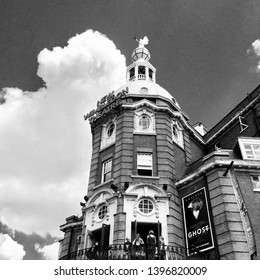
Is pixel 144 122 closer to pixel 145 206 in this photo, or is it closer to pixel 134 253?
pixel 145 206

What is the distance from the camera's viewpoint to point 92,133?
29.9 metres

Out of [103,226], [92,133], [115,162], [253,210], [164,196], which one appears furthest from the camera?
[92,133]

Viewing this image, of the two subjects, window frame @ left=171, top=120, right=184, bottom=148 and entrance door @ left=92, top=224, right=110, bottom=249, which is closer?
entrance door @ left=92, top=224, right=110, bottom=249

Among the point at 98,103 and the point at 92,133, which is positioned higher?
the point at 98,103

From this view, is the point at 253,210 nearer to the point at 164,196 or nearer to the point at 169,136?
the point at 164,196

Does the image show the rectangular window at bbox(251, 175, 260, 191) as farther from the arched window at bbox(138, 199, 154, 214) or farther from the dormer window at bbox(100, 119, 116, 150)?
the dormer window at bbox(100, 119, 116, 150)

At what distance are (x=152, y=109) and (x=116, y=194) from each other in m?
8.76

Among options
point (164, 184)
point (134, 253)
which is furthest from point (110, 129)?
point (134, 253)

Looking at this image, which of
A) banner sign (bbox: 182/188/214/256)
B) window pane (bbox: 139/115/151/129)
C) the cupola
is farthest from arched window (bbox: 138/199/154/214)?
the cupola

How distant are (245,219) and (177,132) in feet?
37.2

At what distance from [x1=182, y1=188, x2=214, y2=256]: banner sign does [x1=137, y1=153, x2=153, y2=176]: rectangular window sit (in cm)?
351

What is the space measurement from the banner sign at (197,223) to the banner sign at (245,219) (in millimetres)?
2049

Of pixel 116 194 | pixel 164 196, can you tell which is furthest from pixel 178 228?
pixel 116 194

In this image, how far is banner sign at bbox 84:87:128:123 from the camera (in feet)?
91.7
